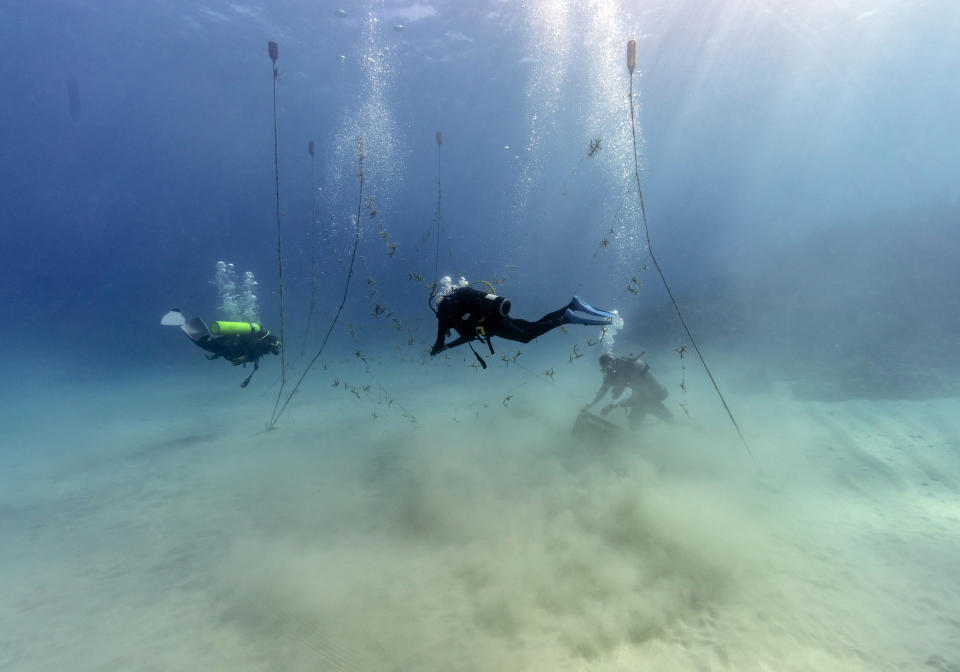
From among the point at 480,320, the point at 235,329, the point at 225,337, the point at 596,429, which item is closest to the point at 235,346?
the point at 225,337

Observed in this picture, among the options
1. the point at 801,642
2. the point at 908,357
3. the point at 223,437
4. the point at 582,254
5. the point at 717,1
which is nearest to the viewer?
the point at 801,642

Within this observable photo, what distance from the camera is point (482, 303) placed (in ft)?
21.7

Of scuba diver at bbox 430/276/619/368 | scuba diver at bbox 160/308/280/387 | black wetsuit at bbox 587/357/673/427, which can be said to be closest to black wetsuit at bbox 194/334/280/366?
scuba diver at bbox 160/308/280/387

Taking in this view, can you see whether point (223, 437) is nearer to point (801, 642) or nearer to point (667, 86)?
point (801, 642)

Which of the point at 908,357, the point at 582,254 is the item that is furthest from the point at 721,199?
the point at 908,357

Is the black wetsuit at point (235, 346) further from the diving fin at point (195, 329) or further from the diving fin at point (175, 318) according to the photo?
the diving fin at point (175, 318)

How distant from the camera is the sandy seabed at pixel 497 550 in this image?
4.24m

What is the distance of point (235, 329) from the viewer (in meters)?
10.8

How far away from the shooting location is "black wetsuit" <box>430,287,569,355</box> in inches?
260

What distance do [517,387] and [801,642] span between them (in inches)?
575

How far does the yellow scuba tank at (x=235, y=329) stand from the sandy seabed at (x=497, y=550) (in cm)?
337

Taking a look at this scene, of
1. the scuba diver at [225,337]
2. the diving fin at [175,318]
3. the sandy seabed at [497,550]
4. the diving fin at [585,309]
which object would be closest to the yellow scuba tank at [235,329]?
the scuba diver at [225,337]

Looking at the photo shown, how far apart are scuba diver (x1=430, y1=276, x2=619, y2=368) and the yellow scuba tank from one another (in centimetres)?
706

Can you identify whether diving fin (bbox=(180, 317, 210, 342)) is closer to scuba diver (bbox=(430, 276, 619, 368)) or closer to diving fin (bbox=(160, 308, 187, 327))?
diving fin (bbox=(160, 308, 187, 327))
